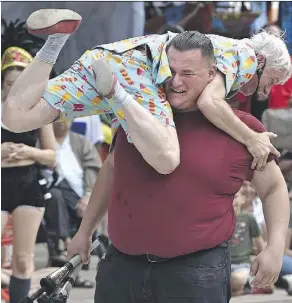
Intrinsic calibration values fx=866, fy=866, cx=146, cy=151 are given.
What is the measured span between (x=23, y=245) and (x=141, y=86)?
8.38ft

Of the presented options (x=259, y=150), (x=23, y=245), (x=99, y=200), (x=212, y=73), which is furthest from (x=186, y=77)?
(x=23, y=245)

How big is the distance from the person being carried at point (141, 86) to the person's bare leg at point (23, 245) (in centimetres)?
213

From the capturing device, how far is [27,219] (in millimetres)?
5344

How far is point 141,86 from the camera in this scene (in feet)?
10.1

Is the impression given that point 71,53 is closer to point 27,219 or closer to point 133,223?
point 27,219

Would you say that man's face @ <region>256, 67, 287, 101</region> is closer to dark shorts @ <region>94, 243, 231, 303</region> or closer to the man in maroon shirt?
the man in maroon shirt

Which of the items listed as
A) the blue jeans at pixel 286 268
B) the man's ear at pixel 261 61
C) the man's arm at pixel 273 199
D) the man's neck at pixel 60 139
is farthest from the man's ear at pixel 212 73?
the man's neck at pixel 60 139

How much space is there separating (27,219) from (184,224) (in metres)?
2.43

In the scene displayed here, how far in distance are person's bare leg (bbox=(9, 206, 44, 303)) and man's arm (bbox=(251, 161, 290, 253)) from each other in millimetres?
2375

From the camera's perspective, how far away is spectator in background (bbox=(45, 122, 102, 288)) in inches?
265

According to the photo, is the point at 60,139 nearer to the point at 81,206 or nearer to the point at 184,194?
the point at 81,206

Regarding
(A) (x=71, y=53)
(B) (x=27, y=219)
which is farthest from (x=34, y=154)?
(A) (x=71, y=53)

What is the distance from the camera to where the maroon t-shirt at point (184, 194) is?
121 inches

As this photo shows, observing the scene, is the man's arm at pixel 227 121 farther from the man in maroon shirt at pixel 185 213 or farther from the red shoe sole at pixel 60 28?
the red shoe sole at pixel 60 28
